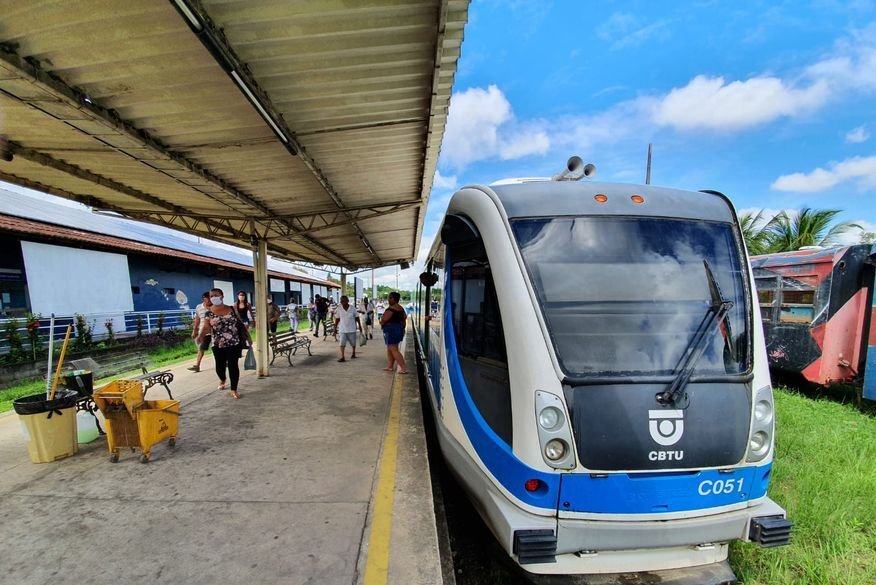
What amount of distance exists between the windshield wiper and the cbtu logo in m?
0.07

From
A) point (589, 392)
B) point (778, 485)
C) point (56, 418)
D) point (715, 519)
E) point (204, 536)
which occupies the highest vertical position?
point (589, 392)

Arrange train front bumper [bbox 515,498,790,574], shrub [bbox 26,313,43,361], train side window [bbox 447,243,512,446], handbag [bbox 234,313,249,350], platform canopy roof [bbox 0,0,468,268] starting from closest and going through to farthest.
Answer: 1. train front bumper [bbox 515,498,790,574]
2. train side window [bbox 447,243,512,446]
3. platform canopy roof [bbox 0,0,468,268]
4. handbag [bbox 234,313,249,350]
5. shrub [bbox 26,313,43,361]

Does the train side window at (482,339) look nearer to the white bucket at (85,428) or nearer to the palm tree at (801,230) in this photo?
the white bucket at (85,428)

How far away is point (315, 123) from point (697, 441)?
14.1ft

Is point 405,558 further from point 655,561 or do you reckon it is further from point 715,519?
point 715,519

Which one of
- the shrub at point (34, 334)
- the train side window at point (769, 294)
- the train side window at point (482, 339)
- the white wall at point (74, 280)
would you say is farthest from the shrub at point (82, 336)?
the train side window at point (769, 294)

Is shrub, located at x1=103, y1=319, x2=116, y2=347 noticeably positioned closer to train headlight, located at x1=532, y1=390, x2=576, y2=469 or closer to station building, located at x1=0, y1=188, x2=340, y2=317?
station building, located at x1=0, y1=188, x2=340, y2=317

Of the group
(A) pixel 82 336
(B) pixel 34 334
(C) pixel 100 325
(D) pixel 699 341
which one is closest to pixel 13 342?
(B) pixel 34 334

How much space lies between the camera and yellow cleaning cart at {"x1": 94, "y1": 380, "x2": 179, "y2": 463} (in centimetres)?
371

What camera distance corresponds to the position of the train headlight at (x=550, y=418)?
2.23 metres

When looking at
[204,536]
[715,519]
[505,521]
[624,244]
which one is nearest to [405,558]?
[505,521]

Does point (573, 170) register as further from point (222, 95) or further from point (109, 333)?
point (109, 333)

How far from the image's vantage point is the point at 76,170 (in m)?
4.90

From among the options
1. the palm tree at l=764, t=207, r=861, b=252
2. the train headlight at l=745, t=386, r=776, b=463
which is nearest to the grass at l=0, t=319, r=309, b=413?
the train headlight at l=745, t=386, r=776, b=463
